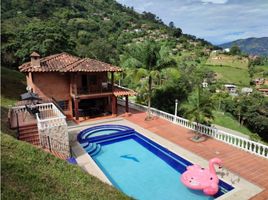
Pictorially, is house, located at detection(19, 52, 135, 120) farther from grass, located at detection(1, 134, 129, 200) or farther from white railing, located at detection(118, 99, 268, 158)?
grass, located at detection(1, 134, 129, 200)

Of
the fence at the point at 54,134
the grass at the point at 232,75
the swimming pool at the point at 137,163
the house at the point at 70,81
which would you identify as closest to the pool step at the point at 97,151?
the swimming pool at the point at 137,163

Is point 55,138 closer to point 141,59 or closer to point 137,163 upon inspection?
point 137,163

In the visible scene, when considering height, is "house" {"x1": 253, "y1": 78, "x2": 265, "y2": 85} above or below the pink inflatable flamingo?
below

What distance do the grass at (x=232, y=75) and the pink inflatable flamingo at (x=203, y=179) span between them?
71.4m

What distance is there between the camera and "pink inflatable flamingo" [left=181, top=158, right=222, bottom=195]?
31.7ft

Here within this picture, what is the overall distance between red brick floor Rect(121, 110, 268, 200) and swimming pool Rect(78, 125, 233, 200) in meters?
1.27

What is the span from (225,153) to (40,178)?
395 inches

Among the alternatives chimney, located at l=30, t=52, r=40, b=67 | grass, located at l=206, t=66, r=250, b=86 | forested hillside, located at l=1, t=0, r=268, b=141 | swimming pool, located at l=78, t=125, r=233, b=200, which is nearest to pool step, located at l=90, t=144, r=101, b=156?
swimming pool, located at l=78, t=125, r=233, b=200

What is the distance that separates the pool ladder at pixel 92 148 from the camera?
1413 centimetres

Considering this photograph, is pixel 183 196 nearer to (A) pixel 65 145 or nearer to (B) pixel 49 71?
(A) pixel 65 145

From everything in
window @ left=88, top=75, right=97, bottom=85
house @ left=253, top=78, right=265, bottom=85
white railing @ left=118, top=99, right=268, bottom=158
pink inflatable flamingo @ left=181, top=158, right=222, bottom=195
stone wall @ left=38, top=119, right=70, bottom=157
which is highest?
window @ left=88, top=75, right=97, bottom=85

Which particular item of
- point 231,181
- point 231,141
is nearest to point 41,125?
point 231,181

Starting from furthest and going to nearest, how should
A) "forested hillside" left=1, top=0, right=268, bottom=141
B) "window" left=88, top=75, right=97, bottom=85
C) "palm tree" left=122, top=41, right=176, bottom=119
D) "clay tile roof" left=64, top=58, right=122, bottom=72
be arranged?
"window" left=88, top=75, right=97, bottom=85, "forested hillside" left=1, top=0, right=268, bottom=141, "palm tree" left=122, top=41, right=176, bottom=119, "clay tile roof" left=64, top=58, right=122, bottom=72

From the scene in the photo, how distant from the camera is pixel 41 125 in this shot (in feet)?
39.1
